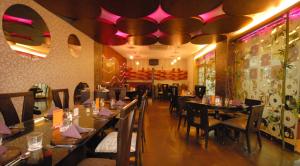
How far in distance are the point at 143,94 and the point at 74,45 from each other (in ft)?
9.59

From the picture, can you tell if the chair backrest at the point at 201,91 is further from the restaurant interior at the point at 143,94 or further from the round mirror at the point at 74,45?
the round mirror at the point at 74,45

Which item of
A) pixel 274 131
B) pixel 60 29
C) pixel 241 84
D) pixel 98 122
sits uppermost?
pixel 60 29

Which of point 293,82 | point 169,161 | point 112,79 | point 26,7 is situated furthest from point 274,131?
point 112,79

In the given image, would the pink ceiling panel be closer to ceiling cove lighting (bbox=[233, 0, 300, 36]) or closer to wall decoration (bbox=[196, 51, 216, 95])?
ceiling cove lighting (bbox=[233, 0, 300, 36])

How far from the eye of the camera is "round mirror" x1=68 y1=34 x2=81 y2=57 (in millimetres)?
4012

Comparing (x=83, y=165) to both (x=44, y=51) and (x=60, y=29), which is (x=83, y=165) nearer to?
(x=44, y=51)

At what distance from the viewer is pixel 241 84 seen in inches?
183

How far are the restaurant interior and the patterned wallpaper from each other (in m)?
0.02

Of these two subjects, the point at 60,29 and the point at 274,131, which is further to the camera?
the point at 60,29

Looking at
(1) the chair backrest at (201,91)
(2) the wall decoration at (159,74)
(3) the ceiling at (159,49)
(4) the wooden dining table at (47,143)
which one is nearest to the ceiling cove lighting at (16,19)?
(4) the wooden dining table at (47,143)

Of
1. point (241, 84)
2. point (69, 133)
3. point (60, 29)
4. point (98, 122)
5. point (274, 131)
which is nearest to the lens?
point (69, 133)

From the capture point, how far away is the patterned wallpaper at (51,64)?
239 centimetres

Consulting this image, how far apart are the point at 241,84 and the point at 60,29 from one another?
540cm

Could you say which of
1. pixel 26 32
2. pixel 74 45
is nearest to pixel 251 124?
pixel 26 32
